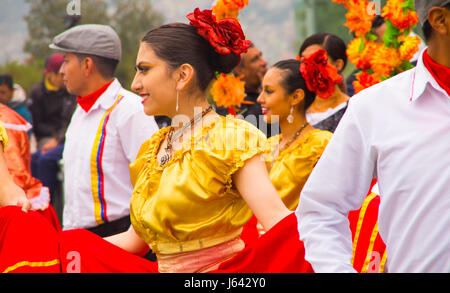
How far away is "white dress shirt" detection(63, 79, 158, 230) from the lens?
412 cm

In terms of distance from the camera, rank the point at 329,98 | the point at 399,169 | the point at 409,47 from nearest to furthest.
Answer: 1. the point at 399,169
2. the point at 409,47
3. the point at 329,98

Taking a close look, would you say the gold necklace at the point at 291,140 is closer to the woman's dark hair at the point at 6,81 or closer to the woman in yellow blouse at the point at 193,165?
the woman in yellow blouse at the point at 193,165

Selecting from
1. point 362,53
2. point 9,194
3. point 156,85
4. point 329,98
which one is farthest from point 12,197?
point 329,98

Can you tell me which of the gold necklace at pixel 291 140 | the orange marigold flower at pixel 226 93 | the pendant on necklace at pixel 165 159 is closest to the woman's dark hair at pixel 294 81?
the gold necklace at pixel 291 140

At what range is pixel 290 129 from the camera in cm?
461

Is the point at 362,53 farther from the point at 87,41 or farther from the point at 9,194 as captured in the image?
the point at 9,194

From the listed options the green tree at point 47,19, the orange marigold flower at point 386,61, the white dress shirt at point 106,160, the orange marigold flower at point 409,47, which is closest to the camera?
A: the orange marigold flower at point 409,47

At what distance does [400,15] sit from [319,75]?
85cm

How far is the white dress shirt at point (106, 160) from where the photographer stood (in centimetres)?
412

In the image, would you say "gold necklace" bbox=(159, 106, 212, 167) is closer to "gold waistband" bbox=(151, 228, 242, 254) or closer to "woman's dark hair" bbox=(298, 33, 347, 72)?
"gold waistband" bbox=(151, 228, 242, 254)

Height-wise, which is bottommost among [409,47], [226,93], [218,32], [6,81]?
[6,81]
